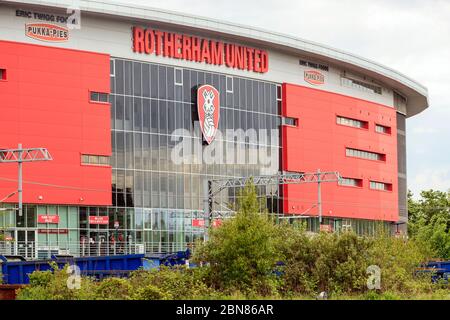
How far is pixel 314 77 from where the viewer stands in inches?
3949

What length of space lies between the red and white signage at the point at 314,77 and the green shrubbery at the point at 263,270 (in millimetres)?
57874

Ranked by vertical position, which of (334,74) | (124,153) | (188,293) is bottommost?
(188,293)

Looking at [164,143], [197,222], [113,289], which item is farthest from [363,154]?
[113,289]

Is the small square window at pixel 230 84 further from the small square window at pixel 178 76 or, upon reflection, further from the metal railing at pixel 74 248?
the metal railing at pixel 74 248

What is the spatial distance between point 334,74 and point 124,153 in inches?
1220

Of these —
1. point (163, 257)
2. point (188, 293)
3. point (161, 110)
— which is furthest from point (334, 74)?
point (188, 293)

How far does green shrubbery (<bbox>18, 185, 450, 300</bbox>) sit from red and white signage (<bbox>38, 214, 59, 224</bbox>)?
118 feet

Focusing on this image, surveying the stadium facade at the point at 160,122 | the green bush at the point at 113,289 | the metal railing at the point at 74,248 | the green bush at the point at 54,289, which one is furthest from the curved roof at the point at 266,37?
the green bush at the point at 113,289

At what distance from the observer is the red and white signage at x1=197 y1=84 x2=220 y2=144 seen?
87.8 m

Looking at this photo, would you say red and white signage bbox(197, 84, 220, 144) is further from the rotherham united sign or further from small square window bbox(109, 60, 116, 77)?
small square window bbox(109, 60, 116, 77)
